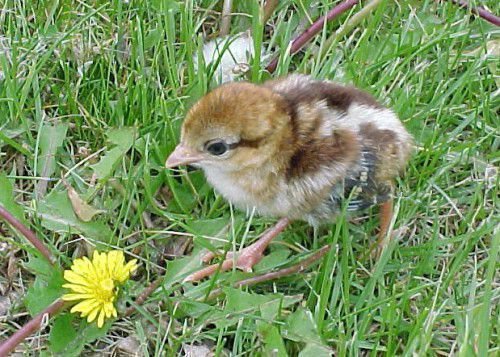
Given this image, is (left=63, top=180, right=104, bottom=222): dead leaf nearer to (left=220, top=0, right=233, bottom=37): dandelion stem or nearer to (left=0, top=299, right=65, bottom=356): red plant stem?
(left=0, top=299, right=65, bottom=356): red plant stem

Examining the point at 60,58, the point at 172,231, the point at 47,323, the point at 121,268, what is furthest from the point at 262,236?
the point at 60,58

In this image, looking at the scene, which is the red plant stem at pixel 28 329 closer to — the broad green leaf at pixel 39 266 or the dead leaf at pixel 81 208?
the broad green leaf at pixel 39 266

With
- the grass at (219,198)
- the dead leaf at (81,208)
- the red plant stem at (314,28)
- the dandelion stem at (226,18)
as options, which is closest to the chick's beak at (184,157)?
the grass at (219,198)

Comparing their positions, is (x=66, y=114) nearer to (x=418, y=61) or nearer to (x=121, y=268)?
(x=121, y=268)

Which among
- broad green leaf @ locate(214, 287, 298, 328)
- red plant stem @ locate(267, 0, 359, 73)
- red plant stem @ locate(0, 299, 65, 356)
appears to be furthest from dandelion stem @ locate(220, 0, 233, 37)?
red plant stem @ locate(0, 299, 65, 356)

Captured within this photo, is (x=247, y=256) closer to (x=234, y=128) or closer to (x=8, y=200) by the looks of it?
(x=234, y=128)

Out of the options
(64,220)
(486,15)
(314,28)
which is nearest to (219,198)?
(64,220)
